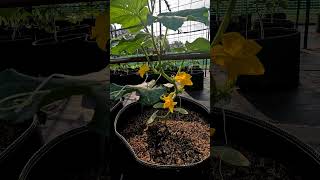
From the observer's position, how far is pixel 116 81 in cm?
64

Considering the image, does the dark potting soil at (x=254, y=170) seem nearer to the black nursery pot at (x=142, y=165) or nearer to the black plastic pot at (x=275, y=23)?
the black nursery pot at (x=142, y=165)

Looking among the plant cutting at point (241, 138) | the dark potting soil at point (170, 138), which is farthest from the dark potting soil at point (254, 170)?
the dark potting soil at point (170, 138)

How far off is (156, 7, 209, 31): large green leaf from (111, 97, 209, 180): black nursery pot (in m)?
0.17

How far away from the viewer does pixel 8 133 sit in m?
0.67

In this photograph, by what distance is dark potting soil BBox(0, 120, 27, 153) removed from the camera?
2.17 ft

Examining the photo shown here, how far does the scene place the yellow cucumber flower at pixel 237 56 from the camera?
398 mm

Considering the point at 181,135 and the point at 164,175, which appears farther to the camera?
the point at 181,135

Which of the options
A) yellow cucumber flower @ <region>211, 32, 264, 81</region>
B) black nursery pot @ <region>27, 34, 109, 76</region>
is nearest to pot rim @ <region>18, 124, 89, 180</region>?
black nursery pot @ <region>27, 34, 109, 76</region>

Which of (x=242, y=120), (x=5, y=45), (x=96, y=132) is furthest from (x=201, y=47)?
(x=5, y=45)

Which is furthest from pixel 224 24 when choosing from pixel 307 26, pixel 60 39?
pixel 60 39

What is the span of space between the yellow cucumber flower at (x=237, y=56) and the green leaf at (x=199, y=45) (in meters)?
0.11

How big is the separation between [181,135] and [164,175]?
0.12m

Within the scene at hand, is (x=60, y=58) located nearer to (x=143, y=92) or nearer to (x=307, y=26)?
(x=143, y=92)

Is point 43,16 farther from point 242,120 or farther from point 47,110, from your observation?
point 242,120
